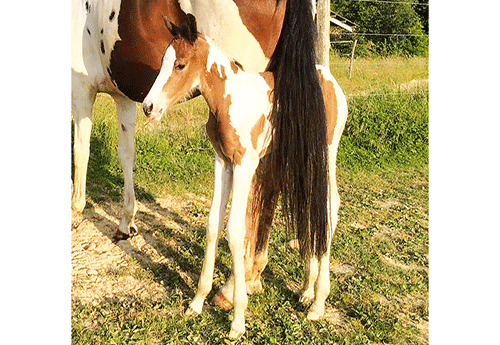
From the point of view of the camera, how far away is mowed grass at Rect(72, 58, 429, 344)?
2531 millimetres

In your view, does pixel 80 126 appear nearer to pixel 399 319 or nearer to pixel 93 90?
pixel 93 90

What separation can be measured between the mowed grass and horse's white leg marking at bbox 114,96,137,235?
0.25 meters

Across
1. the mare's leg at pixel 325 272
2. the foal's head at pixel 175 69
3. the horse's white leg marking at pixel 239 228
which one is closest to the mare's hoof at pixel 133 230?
the horse's white leg marking at pixel 239 228

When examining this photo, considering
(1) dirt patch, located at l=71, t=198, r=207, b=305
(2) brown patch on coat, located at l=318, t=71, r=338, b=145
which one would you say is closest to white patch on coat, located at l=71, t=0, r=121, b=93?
(1) dirt patch, located at l=71, t=198, r=207, b=305

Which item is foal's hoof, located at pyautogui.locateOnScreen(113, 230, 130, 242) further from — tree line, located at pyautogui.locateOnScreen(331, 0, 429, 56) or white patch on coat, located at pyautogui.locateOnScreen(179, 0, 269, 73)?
tree line, located at pyautogui.locateOnScreen(331, 0, 429, 56)

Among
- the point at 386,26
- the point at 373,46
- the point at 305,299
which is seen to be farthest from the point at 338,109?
the point at 373,46

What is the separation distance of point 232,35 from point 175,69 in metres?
0.66

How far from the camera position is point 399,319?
270 cm

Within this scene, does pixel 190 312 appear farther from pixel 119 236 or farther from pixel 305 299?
pixel 119 236

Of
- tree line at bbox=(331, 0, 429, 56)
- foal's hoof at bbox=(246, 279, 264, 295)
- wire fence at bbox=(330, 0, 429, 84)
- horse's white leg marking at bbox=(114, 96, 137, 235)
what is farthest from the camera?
wire fence at bbox=(330, 0, 429, 84)

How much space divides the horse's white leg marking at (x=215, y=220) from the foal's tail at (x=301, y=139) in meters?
0.24

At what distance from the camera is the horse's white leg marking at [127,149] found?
11.1ft

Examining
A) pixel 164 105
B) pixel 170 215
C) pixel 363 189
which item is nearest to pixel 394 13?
pixel 363 189

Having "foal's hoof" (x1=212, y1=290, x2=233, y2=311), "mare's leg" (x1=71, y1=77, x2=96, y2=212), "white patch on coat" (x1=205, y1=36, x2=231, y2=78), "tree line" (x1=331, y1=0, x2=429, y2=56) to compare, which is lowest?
"foal's hoof" (x1=212, y1=290, x2=233, y2=311)
